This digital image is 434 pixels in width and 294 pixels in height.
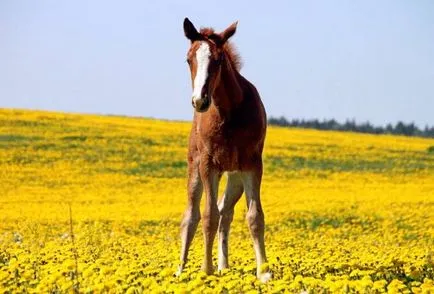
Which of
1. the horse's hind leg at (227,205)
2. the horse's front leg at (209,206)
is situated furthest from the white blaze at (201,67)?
the horse's hind leg at (227,205)

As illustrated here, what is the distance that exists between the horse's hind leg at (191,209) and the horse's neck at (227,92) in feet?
3.69

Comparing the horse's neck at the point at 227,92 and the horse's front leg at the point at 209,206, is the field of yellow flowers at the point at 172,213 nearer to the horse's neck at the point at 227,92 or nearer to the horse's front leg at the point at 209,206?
the horse's front leg at the point at 209,206

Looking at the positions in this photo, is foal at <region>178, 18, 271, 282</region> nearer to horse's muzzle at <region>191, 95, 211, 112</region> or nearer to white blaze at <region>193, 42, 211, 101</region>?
white blaze at <region>193, 42, 211, 101</region>

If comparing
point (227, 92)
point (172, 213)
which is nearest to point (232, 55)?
point (227, 92)

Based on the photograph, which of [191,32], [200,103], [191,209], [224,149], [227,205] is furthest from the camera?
[227,205]

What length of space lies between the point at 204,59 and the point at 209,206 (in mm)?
1594

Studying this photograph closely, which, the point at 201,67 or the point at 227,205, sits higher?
the point at 201,67

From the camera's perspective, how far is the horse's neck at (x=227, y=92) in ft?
28.5

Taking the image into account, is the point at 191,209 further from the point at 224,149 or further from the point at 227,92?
the point at 227,92

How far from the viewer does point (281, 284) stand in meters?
6.71

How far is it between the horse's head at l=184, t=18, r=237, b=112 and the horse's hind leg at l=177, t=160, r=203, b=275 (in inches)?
66.0

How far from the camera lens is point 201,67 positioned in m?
8.05

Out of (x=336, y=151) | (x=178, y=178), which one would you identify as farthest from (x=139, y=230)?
(x=336, y=151)

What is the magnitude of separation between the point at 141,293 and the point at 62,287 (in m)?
0.58
